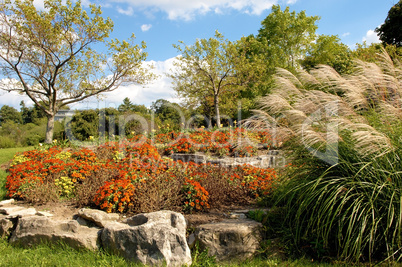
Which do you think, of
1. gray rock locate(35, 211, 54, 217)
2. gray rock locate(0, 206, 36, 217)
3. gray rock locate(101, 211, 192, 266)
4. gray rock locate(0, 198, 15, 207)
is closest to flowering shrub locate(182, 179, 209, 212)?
gray rock locate(101, 211, 192, 266)

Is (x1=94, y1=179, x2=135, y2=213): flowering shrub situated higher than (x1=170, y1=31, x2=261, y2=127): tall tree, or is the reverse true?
(x1=170, y1=31, x2=261, y2=127): tall tree

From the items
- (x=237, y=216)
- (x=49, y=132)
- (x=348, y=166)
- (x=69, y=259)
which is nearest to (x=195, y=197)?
(x=237, y=216)

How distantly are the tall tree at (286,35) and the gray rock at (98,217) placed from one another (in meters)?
19.1

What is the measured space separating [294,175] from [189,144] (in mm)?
3924

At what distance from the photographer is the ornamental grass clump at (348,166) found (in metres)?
2.73

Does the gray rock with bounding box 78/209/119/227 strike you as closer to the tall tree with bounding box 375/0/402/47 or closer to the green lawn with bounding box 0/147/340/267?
the green lawn with bounding box 0/147/340/267

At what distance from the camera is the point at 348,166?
9.50ft

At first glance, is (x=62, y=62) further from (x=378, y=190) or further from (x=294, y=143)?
(x=378, y=190)

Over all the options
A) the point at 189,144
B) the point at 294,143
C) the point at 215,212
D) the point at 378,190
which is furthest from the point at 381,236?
the point at 189,144

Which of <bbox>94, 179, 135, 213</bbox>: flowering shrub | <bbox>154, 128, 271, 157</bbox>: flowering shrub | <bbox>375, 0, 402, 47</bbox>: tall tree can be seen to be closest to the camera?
<bbox>94, 179, 135, 213</bbox>: flowering shrub

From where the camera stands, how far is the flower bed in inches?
156

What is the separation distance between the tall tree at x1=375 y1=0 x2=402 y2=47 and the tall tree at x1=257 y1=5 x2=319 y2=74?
16.0 feet

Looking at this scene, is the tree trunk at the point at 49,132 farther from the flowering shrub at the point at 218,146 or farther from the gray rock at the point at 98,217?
the gray rock at the point at 98,217

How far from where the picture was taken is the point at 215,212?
397cm
